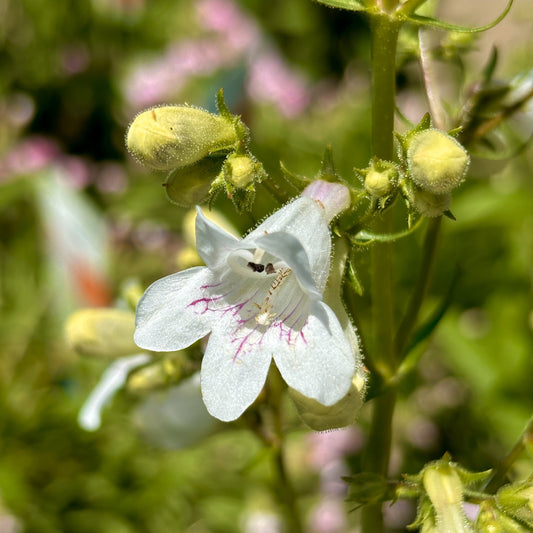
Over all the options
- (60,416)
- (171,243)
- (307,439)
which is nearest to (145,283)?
(171,243)

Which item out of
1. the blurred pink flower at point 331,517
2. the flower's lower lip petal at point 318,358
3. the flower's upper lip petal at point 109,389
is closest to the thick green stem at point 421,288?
the flower's lower lip petal at point 318,358

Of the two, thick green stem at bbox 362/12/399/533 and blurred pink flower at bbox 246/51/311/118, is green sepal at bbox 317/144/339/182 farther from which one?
blurred pink flower at bbox 246/51/311/118

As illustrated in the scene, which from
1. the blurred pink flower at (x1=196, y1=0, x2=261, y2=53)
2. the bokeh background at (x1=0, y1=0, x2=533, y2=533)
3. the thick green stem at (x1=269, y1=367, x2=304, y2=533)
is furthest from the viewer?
the blurred pink flower at (x1=196, y1=0, x2=261, y2=53)

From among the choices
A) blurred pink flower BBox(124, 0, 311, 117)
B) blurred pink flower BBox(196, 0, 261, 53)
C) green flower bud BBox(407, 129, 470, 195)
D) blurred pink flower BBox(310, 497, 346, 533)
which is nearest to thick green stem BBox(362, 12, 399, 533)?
green flower bud BBox(407, 129, 470, 195)

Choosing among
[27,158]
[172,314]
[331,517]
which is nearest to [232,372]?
[172,314]

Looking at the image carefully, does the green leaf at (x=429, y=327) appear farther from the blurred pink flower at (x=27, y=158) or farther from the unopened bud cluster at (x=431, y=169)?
the blurred pink flower at (x=27, y=158)

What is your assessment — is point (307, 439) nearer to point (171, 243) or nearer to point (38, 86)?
point (171, 243)
